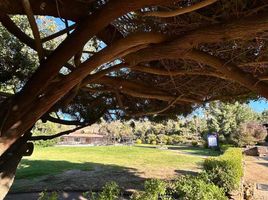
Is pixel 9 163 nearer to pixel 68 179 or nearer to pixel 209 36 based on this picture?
pixel 209 36

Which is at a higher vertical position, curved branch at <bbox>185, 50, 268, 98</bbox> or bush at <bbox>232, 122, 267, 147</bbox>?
bush at <bbox>232, 122, 267, 147</bbox>

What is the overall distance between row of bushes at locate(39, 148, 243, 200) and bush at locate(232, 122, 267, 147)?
2434cm

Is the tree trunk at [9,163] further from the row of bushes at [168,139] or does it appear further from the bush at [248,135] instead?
the row of bushes at [168,139]

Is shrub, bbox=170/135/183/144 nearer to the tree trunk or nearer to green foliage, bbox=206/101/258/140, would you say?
green foliage, bbox=206/101/258/140

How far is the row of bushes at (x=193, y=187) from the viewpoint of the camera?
5.34 metres

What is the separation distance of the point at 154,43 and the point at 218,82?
68.2 inches

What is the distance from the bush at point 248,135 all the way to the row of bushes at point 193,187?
24.3m

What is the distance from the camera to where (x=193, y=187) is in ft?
20.5

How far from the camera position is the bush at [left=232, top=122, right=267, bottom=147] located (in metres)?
33.8

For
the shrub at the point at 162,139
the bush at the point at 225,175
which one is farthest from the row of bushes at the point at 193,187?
the shrub at the point at 162,139

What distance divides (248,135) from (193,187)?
2935cm

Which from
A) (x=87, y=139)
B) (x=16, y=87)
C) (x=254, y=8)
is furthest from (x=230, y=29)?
(x=87, y=139)

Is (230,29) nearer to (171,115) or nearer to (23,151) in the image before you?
(23,151)

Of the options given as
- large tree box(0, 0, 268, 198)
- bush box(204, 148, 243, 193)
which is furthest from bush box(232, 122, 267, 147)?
large tree box(0, 0, 268, 198)
